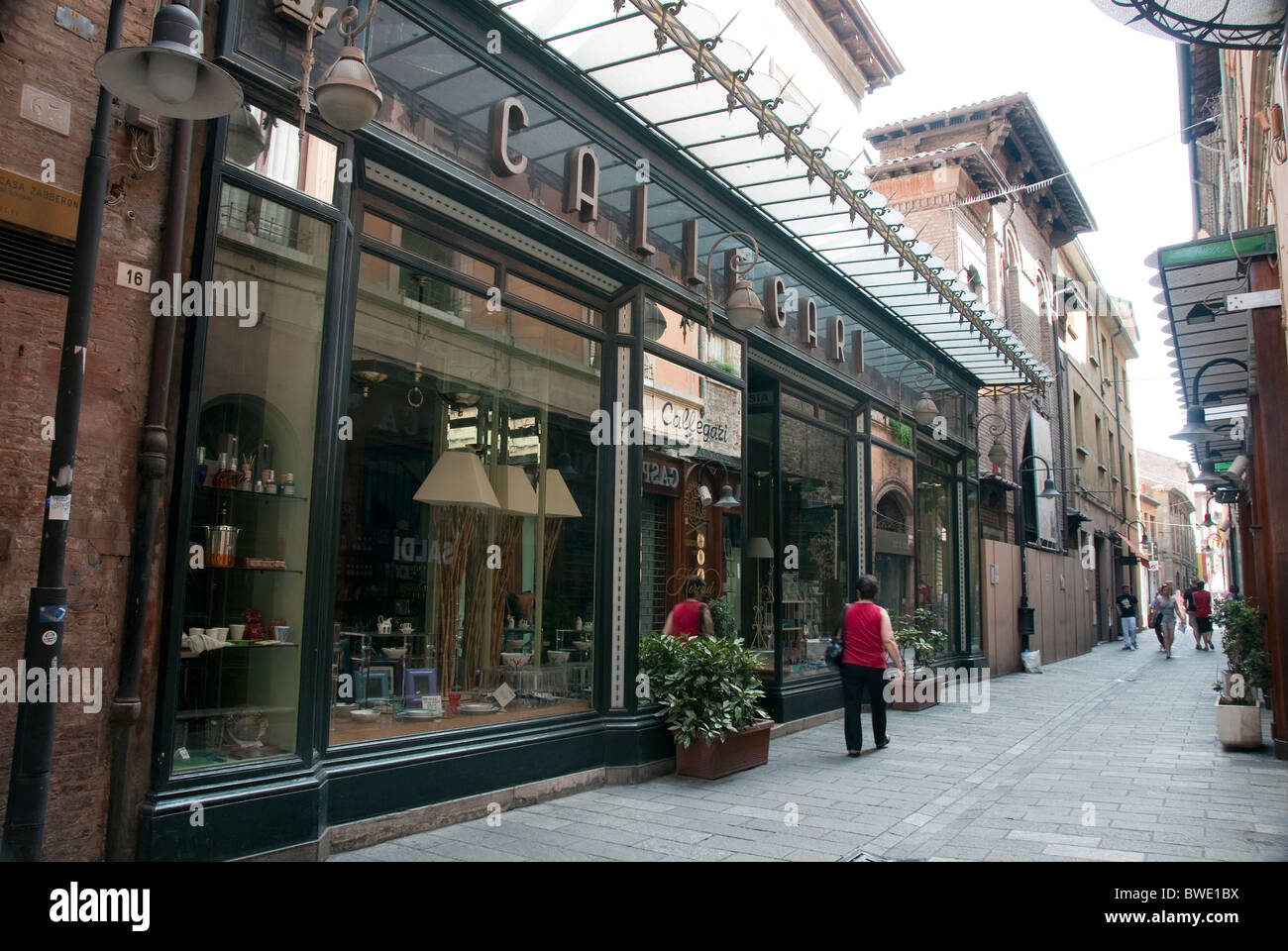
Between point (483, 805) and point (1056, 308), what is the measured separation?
2367 centimetres

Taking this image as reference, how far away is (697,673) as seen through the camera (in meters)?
8.13

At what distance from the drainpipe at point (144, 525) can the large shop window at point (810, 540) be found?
7.87 metres

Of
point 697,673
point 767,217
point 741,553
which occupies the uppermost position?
point 767,217

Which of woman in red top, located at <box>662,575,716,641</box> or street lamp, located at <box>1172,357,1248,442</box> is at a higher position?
street lamp, located at <box>1172,357,1248,442</box>

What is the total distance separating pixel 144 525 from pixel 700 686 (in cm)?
488

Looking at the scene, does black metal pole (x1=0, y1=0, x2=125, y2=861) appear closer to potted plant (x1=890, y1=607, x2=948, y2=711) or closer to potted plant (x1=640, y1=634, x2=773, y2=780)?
potted plant (x1=640, y1=634, x2=773, y2=780)

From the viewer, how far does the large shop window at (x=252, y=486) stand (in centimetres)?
505

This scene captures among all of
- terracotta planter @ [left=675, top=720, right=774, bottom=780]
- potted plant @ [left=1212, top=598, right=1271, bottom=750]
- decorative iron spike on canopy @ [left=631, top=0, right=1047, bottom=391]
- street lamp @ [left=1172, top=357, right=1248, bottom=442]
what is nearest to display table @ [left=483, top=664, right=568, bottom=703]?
terracotta planter @ [left=675, top=720, right=774, bottom=780]

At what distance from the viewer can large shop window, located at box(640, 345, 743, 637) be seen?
345 inches

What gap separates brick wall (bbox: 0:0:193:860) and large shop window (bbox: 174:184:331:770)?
0.39 metres

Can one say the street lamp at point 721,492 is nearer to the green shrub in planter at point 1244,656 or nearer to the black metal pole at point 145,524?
the black metal pole at point 145,524

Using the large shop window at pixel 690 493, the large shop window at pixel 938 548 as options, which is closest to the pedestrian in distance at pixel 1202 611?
the large shop window at pixel 938 548
